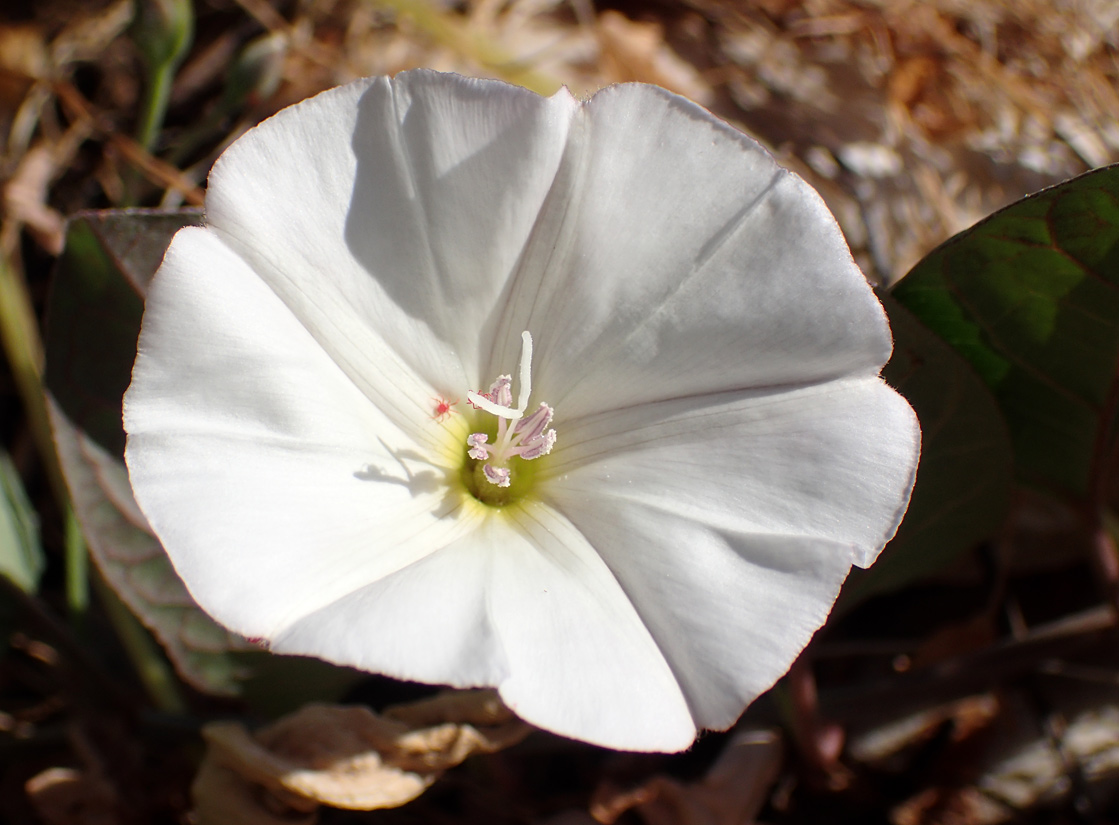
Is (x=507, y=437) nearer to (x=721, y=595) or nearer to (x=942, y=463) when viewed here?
(x=721, y=595)

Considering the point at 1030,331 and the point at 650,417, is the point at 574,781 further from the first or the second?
the point at 1030,331

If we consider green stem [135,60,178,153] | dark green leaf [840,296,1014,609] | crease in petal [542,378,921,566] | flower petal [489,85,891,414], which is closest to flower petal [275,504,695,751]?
crease in petal [542,378,921,566]

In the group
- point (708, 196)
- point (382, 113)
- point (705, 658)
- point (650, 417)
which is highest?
point (382, 113)

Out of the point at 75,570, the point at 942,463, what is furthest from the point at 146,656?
the point at 942,463

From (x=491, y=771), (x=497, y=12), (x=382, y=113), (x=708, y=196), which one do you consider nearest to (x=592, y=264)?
(x=708, y=196)

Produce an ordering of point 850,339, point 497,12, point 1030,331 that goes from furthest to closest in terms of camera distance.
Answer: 1. point 497,12
2. point 1030,331
3. point 850,339

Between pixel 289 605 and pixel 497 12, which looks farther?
pixel 497 12

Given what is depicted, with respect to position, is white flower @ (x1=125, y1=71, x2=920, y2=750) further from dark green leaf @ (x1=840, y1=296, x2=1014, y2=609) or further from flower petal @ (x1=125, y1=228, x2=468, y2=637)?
dark green leaf @ (x1=840, y1=296, x2=1014, y2=609)
